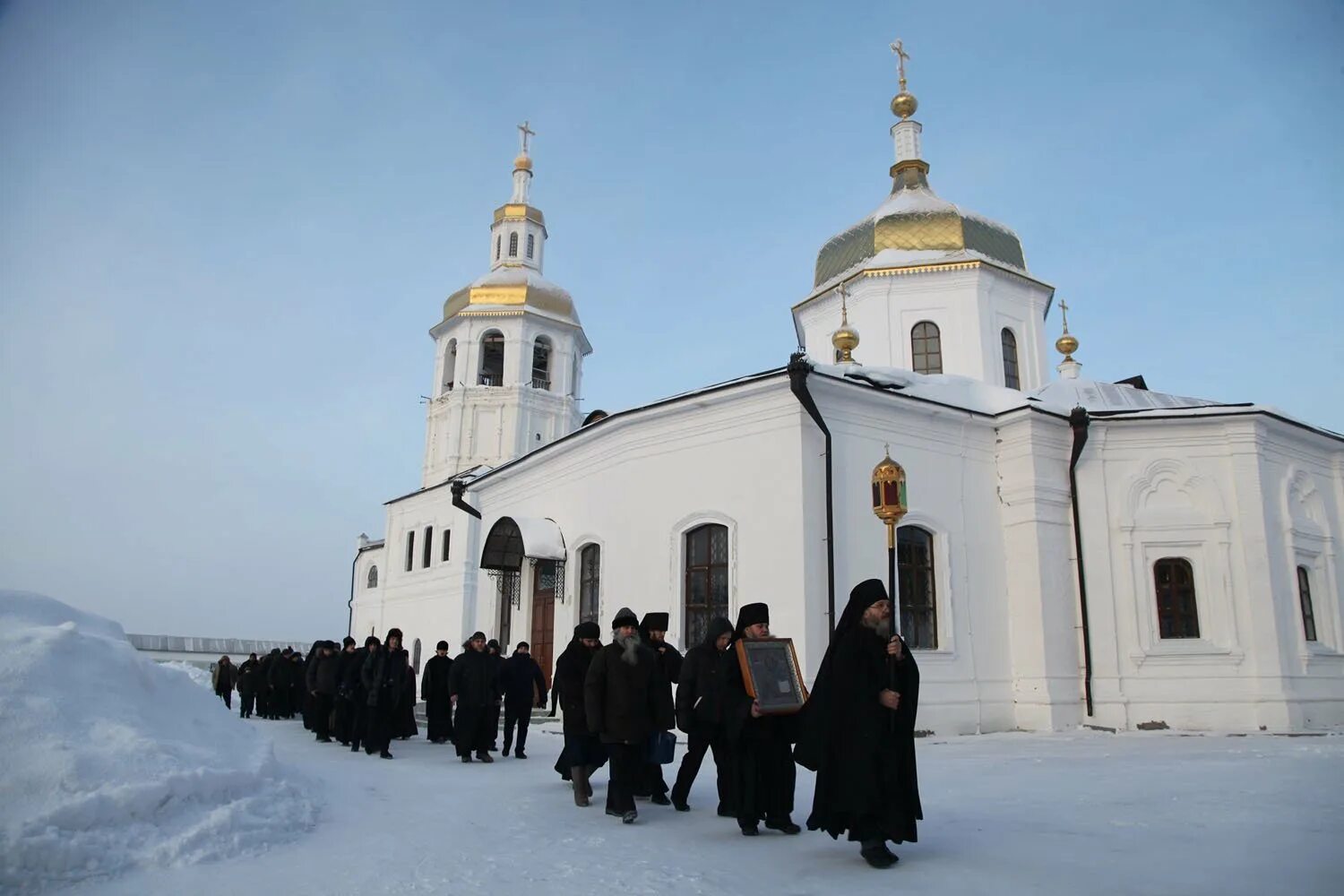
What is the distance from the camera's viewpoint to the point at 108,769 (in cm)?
514

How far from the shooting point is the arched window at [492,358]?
97.3 feet

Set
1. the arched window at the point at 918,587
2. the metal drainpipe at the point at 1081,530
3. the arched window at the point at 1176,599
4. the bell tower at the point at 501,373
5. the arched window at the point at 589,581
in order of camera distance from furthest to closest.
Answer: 1. the bell tower at the point at 501,373
2. the arched window at the point at 589,581
3. the arched window at the point at 1176,599
4. the metal drainpipe at the point at 1081,530
5. the arched window at the point at 918,587

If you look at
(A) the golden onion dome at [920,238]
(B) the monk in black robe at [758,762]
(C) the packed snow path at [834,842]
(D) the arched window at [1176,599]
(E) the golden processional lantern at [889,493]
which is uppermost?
(A) the golden onion dome at [920,238]

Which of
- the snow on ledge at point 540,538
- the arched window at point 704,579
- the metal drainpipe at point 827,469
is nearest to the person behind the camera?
the metal drainpipe at point 827,469

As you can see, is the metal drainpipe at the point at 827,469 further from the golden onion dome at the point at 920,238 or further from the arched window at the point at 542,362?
the arched window at the point at 542,362

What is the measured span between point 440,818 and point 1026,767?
5.77 m

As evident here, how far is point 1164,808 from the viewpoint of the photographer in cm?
673

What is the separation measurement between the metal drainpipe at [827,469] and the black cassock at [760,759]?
6.15 m

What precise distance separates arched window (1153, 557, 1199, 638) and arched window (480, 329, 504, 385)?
20236 mm

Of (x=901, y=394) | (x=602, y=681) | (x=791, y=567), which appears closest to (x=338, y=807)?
(x=602, y=681)

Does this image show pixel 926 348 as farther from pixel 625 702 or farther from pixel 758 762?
pixel 758 762

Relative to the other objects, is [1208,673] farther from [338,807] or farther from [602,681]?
[338,807]

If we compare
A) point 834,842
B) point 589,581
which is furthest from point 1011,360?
point 834,842

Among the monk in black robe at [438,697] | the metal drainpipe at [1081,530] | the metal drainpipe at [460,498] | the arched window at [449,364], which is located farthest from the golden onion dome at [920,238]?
the arched window at [449,364]
